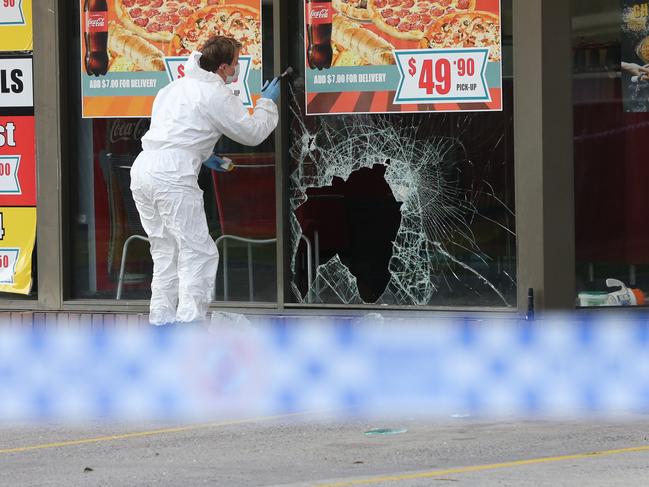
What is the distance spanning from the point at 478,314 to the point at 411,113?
134 cm

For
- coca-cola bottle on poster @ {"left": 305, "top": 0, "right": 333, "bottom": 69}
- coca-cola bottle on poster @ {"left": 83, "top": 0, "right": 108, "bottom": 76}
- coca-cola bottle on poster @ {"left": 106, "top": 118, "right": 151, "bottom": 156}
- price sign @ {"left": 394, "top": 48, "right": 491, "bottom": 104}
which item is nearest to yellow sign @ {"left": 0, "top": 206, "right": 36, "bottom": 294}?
coca-cola bottle on poster @ {"left": 106, "top": 118, "right": 151, "bottom": 156}

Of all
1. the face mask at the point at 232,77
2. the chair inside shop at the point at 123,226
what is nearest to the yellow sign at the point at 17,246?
the chair inside shop at the point at 123,226

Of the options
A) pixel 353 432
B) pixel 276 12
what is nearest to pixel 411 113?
pixel 276 12

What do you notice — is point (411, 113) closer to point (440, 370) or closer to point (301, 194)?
point (301, 194)

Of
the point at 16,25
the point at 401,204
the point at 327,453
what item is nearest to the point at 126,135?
the point at 16,25

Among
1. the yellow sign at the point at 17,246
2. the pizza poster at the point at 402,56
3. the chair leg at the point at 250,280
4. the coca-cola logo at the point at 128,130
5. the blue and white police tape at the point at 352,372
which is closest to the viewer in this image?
the blue and white police tape at the point at 352,372

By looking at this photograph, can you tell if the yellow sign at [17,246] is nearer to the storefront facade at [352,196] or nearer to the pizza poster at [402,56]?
the storefront facade at [352,196]

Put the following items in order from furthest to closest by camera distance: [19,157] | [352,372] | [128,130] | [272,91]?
[19,157] → [128,130] → [272,91] → [352,372]

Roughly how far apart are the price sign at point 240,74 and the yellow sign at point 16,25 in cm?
106

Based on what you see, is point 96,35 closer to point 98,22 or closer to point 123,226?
point 98,22

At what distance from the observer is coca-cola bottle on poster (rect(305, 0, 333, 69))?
34.0 ft

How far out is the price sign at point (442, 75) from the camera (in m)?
9.99

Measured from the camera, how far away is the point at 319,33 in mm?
10375

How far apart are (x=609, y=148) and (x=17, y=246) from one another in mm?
4136
